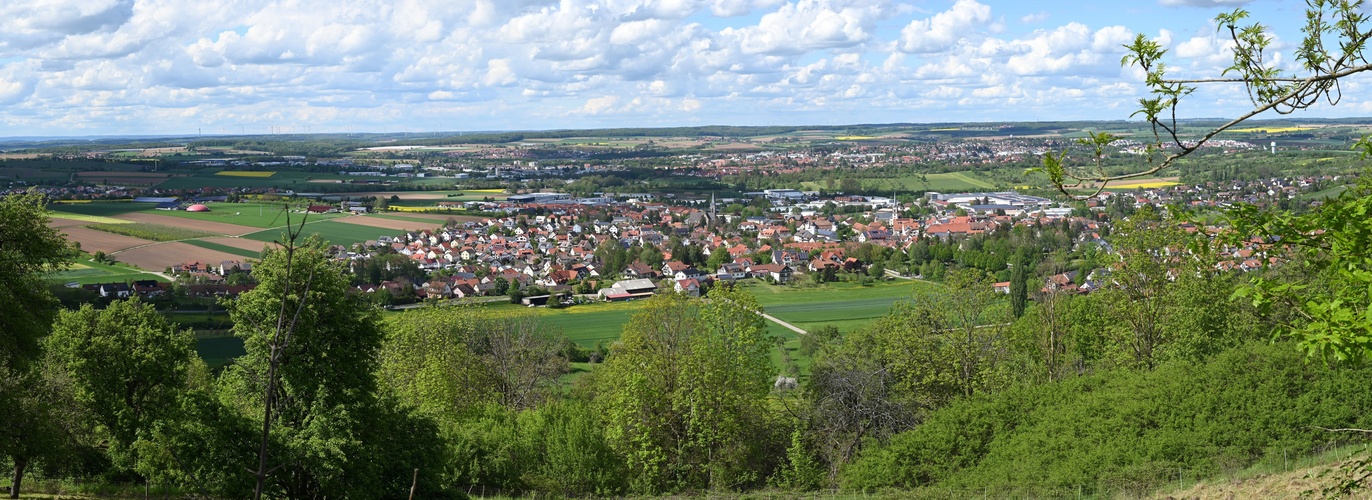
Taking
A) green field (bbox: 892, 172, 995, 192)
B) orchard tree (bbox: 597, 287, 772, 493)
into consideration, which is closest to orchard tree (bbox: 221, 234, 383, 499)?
orchard tree (bbox: 597, 287, 772, 493)

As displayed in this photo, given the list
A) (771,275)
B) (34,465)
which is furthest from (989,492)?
(771,275)

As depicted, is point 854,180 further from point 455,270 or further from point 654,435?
point 654,435

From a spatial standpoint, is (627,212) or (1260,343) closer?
(1260,343)

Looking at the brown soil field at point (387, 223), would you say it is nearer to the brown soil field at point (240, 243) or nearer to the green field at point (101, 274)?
the brown soil field at point (240, 243)

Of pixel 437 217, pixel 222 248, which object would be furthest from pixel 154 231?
pixel 437 217

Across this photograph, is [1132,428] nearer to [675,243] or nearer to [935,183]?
[675,243]

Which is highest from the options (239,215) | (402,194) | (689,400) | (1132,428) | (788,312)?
(1132,428)
